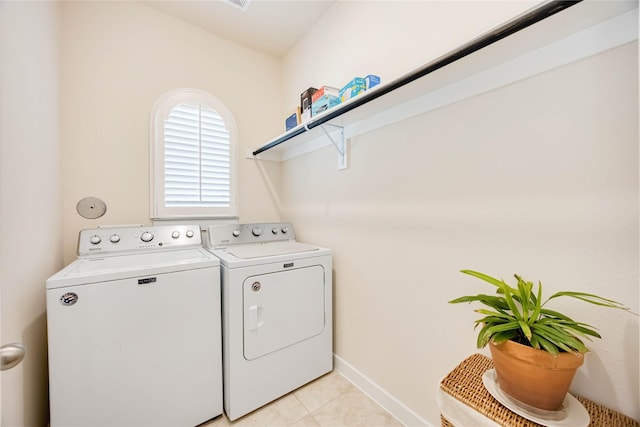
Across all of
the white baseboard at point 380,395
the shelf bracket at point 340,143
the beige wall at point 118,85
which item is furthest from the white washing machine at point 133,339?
the shelf bracket at point 340,143

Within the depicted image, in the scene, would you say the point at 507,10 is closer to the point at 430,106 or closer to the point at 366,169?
the point at 430,106

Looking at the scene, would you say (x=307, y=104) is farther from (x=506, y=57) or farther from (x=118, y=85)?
(x=118, y=85)

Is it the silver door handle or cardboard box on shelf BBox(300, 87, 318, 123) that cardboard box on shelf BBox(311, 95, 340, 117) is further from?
the silver door handle

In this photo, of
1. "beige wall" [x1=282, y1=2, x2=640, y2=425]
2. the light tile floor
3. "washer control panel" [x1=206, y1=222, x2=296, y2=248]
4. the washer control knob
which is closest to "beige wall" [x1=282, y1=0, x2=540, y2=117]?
"beige wall" [x1=282, y1=2, x2=640, y2=425]

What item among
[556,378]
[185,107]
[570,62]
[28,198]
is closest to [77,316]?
[28,198]

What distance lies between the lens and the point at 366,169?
1601 mm

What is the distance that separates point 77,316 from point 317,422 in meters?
1.28

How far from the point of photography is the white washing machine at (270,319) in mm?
1396

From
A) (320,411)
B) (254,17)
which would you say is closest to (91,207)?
(254,17)

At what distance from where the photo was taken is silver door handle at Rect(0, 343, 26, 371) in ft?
1.65

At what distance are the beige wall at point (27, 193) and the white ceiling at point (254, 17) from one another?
80cm

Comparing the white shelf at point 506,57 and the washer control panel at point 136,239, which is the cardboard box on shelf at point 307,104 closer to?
the white shelf at point 506,57

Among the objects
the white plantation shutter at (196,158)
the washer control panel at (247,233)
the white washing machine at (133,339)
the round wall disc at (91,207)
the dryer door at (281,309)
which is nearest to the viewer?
the white washing machine at (133,339)

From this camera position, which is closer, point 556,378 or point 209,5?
point 556,378
